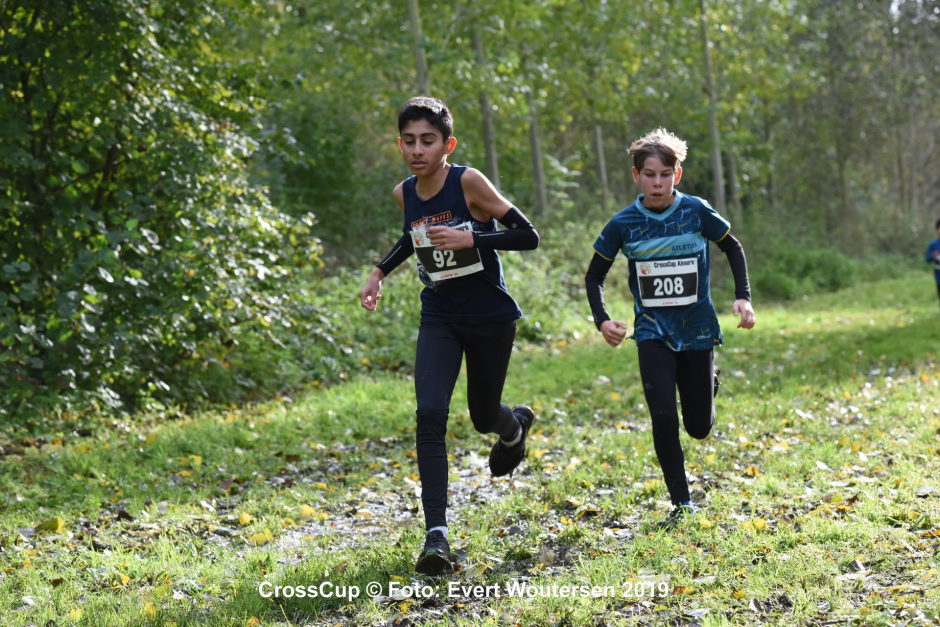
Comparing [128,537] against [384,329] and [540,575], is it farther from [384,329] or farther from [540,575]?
[384,329]

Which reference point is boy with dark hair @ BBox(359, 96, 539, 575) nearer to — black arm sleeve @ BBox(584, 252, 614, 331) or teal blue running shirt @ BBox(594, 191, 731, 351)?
black arm sleeve @ BBox(584, 252, 614, 331)

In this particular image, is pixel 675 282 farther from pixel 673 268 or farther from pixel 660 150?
pixel 660 150

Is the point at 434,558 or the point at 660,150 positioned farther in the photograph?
the point at 660,150

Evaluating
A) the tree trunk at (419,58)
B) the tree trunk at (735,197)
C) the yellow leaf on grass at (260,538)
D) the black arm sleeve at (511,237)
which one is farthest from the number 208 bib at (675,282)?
the tree trunk at (735,197)

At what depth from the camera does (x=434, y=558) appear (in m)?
4.04

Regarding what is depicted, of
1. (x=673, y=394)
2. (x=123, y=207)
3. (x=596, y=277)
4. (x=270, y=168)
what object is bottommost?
(x=673, y=394)

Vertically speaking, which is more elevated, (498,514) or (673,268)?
(673,268)

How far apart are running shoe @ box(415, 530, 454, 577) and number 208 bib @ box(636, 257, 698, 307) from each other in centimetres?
172

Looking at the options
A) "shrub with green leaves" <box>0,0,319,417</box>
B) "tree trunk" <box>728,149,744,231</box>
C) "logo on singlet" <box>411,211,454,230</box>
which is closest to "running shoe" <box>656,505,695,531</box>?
"logo on singlet" <box>411,211,454,230</box>

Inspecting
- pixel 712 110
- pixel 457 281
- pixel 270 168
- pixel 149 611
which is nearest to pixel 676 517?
pixel 457 281

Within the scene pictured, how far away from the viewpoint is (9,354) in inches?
261

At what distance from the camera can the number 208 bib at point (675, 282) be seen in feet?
15.6

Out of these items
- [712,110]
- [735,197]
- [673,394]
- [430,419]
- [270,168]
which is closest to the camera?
[430,419]

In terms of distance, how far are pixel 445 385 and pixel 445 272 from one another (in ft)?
1.91
